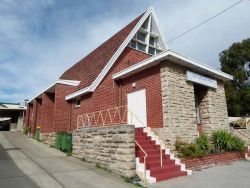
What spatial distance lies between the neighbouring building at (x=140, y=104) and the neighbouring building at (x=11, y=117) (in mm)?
14687

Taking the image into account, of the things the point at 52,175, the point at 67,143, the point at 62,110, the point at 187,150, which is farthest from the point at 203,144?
the point at 62,110

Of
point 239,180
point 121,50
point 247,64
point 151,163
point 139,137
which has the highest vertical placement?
point 247,64

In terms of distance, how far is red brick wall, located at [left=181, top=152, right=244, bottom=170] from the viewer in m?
9.69

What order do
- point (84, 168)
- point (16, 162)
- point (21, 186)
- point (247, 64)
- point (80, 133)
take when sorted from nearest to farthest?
point (21, 186) < point (84, 168) < point (16, 162) < point (80, 133) < point (247, 64)

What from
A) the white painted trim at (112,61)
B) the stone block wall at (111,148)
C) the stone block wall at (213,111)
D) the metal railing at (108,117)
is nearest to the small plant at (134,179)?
the stone block wall at (111,148)

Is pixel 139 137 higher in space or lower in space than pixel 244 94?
lower

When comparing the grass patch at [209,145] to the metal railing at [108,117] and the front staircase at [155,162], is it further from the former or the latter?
the metal railing at [108,117]

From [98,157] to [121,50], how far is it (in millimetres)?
7620

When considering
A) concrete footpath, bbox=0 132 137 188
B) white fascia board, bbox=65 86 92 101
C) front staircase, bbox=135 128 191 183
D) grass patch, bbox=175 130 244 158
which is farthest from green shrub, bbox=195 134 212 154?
white fascia board, bbox=65 86 92 101

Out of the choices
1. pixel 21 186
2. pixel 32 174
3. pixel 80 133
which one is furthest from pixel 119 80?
pixel 21 186

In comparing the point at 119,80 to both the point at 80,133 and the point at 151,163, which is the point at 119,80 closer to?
the point at 80,133

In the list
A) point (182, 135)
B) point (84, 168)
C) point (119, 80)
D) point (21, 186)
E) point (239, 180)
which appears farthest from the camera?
point (119, 80)

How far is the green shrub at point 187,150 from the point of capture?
1005 centimetres

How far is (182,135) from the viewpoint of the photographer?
10.8m
